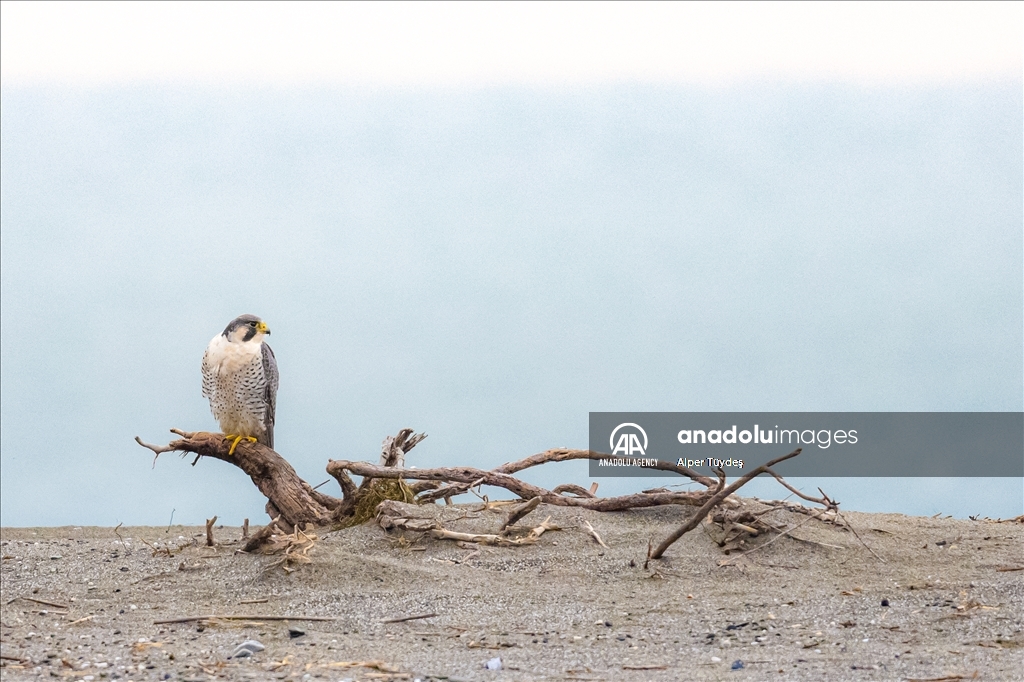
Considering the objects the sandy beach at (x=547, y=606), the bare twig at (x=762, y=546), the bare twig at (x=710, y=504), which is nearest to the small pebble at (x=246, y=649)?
the sandy beach at (x=547, y=606)

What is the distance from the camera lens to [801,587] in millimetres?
6551

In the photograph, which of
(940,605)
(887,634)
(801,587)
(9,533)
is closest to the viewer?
(887,634)

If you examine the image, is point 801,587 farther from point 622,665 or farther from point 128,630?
point 128,630

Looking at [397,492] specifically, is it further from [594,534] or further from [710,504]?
[710,504]

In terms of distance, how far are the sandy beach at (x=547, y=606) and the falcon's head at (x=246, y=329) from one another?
60.7 inches

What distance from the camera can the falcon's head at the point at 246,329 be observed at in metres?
7.44

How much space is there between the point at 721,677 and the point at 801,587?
5.91 ft

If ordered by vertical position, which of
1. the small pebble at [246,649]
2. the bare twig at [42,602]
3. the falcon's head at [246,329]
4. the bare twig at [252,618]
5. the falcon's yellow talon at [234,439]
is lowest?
the small pebble at [246,649]

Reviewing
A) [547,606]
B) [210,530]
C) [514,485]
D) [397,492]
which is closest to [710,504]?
[547,606]

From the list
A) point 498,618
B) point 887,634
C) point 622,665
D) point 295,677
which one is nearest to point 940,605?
point 887,634

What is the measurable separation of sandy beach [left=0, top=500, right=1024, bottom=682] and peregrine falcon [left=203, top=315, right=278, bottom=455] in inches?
40.3

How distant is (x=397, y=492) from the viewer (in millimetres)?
8266

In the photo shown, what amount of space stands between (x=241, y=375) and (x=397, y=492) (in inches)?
63.3

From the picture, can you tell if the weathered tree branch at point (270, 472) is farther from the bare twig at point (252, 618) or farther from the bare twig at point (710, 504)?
the bare twig at point (710, 504)
